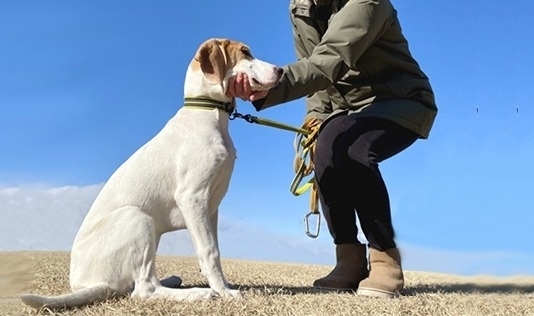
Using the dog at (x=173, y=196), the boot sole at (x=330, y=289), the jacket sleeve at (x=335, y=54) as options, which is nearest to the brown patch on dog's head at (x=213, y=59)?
the dog at (x=173, y=196)

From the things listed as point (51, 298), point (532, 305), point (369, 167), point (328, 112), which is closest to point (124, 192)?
point (51, 298)

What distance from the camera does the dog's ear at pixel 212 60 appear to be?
2.77 metres

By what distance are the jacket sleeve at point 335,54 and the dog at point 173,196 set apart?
4.4 inches

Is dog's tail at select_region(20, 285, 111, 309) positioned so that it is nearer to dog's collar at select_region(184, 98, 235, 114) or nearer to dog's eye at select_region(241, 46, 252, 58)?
dog's collar at select_region(184, 98, 235, 114)

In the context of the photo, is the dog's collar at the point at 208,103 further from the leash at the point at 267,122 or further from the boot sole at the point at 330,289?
the boot sole at the point at 330,289

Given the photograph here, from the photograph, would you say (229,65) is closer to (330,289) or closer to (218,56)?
(218,56)

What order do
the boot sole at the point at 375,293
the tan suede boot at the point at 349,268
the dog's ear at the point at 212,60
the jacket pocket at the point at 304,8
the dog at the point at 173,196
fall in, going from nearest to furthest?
the dog at the point at 173,196
the dog's ear at the point at 212,60
the boot sole at the point at 375,293
the tan suede boot at the point at 349,268
the jacket pocket at the point at 304,8

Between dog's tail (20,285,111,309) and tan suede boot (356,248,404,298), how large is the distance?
50.5 inches

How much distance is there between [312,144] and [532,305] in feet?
4.71

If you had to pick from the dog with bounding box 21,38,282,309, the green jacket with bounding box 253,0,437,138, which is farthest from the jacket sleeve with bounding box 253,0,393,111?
the dog with bounding box 21,38,282,309

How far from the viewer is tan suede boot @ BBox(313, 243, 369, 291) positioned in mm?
3393

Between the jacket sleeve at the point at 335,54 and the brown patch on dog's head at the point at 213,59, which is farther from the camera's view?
the jacket sleeve at the point at 335,54

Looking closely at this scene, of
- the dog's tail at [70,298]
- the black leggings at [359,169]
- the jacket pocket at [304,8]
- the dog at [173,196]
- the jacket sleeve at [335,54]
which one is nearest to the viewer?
the dog's tail at [70,298]

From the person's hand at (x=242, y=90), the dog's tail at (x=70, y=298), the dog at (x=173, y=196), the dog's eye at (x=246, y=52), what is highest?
the dog's eye at (x=246, y=52)
